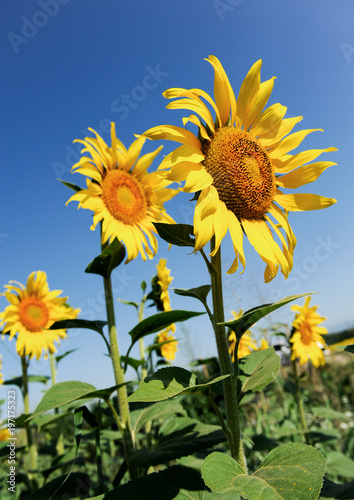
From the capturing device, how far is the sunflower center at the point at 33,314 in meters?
2.87

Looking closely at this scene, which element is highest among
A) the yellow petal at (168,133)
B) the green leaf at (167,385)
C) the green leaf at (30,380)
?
the yellow petal at (168,133)

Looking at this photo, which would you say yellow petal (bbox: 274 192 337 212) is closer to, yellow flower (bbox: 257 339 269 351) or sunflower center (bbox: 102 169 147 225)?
sunflower center (bbox: 102 169 147 225)

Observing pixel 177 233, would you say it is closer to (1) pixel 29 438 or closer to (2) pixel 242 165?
(2) pixel 242 165

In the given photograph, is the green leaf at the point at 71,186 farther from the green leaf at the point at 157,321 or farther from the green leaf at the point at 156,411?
the green leaf at the point at 156,411

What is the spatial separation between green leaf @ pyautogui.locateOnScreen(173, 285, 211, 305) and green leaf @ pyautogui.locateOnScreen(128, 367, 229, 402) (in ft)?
0.73

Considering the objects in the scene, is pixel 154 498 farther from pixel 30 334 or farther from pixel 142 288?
pixel 30 334

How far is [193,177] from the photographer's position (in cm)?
113

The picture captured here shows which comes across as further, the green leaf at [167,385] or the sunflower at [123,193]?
the sunflower at [123,193]

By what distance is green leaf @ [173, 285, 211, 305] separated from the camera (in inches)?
47.6

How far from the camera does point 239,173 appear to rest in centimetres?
126

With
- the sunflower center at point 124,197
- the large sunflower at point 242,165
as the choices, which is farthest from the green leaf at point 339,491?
the sunflower center at point 124,197

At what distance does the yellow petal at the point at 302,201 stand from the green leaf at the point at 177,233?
1.28 ft

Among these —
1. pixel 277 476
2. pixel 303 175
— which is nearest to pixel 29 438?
pixel 277 476

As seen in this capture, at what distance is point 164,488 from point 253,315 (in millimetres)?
601
